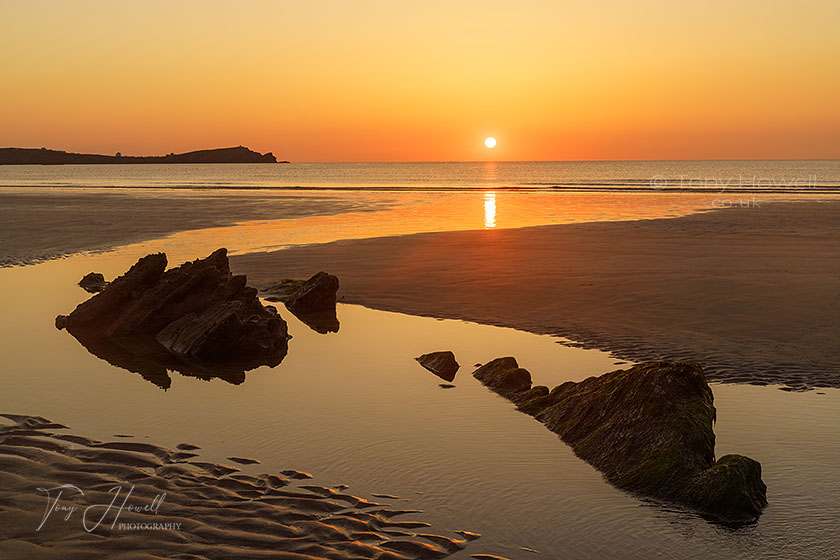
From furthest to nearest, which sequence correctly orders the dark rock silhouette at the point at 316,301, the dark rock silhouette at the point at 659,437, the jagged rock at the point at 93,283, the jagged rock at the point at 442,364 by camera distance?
the jagged rock at the point at 93,283
the dark rock silhouette at the point at 316,301
the jagged rock at the point at 442,364
the dark rock silhouette at the point at 659,437

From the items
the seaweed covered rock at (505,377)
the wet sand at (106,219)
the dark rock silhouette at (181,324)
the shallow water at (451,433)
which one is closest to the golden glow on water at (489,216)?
the wet sand at (106,219)

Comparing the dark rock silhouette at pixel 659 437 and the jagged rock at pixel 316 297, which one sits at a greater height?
the jagged rock at pixel 316 297

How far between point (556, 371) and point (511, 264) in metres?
11.4

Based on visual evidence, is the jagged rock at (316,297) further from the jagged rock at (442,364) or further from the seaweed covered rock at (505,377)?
the seaweed covered rock at (505,377)

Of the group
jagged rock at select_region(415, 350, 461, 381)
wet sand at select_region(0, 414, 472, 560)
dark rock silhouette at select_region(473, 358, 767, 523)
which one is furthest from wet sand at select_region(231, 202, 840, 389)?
wet sand at select_region(0, 414, 472, 560)

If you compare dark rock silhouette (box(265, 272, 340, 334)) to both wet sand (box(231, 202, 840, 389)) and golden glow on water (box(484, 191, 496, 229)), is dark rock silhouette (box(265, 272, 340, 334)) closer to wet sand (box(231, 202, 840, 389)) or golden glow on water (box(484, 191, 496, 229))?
Answer: wet sand (box(231, 202, 840, 389))

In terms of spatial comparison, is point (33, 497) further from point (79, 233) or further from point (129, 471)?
point (79, 233)

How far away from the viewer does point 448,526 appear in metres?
6.57

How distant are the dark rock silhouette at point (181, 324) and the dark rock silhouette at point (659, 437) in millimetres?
5515

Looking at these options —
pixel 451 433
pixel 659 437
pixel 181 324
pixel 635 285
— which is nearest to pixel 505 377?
pixel 451 433

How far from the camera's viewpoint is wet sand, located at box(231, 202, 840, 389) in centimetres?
1303

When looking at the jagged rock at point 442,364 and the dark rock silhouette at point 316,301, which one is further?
the dark rock silhouette at point 316,301

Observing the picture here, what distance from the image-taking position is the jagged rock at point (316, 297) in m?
17.0

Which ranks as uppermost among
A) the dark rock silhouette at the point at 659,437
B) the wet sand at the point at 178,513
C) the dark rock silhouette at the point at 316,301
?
the dark rock silhouette at the point at 316,301
